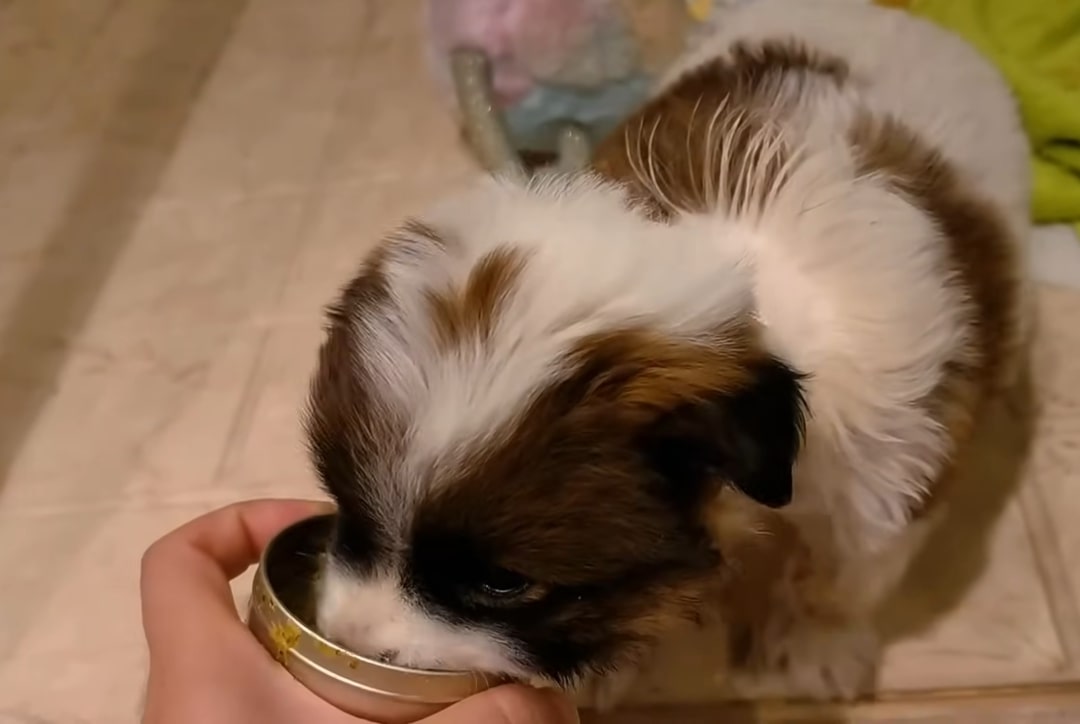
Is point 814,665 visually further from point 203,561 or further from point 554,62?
point 554,62

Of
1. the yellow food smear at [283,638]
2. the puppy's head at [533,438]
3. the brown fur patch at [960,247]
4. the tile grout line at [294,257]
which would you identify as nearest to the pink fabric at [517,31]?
the tile grout line at [294,257]

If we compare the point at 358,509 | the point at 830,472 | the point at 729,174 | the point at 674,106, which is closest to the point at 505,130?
the point at 674,106

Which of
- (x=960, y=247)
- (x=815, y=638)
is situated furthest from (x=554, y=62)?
(x=815, y=638)

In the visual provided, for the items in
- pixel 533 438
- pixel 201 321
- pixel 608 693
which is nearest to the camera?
pixel 533 438

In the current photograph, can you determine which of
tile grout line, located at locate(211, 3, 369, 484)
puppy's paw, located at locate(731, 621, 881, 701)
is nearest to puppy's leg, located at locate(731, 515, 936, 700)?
puppy's paw, located at locate(731, 621, 881, 701)

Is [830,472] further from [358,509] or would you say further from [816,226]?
[358,509]

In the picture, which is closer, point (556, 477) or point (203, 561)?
point (556, 477)

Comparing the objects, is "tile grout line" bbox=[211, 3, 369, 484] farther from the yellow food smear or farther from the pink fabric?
the yellow food smear

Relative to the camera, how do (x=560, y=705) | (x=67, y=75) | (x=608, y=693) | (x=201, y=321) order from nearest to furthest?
(x=560, y=705) → (x=608, y=693) → (x=201, y=321) → (x=67, y=75)

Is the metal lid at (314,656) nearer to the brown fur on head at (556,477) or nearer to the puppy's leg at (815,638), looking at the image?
the brown fur on head at (556,477)
